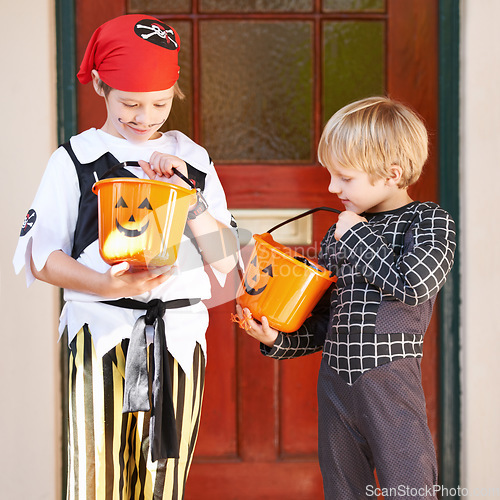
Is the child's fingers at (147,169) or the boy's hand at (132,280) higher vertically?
the child's fingers at (147,169)

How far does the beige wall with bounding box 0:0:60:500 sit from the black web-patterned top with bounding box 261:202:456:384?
2.93 feet

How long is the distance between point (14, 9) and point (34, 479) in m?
1.49

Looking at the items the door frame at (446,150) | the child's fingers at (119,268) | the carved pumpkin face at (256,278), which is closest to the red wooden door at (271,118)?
the door frame at (446,150)

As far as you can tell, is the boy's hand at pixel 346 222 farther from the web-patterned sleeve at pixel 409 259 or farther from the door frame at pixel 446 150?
the door frame at pixel 446 150

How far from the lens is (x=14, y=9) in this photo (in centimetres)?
174

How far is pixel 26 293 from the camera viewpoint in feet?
5.81

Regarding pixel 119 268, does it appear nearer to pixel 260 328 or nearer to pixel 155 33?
pixel 260 328

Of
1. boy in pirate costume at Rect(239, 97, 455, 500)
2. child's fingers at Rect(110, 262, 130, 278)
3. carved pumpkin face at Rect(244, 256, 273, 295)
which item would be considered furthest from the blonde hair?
child's fingers at Rect(110, 262, 130, 278)

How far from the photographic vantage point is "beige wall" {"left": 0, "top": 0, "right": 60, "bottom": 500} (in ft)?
5.73

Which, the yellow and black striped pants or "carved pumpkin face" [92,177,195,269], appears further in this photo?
the yellow and black striped pants

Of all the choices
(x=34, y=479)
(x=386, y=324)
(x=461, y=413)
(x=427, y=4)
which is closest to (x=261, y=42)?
(x=427, y=4)

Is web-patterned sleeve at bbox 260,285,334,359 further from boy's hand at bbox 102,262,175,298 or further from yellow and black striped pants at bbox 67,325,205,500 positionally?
boy's hand at bbox 102,262,175,298

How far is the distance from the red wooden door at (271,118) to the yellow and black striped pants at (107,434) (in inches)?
28.4
